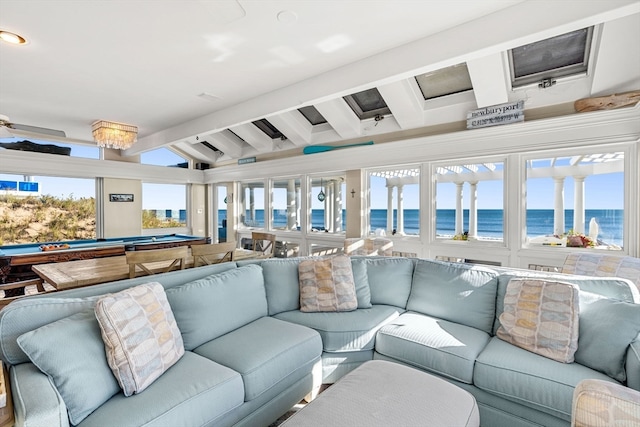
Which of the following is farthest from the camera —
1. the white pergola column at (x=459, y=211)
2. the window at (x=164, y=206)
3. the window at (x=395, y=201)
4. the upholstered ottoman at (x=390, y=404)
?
the window at (x=164, y=206)

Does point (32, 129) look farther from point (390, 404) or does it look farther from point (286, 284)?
point (390, 404)

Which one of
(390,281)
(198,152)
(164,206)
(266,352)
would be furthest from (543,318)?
(164,206)

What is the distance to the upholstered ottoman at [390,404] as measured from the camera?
128 centimetres

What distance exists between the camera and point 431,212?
13.7 feet

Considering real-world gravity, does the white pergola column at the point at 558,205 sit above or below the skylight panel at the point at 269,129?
below

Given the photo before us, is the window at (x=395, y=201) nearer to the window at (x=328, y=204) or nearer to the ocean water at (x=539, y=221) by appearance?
the ocean water at (x=539, y=221)

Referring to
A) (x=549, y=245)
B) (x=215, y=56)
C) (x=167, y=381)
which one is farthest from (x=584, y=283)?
(x=215, y=56)

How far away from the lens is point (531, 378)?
1.65 meters

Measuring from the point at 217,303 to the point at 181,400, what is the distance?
77 centimetres

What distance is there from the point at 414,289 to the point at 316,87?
7.55ft

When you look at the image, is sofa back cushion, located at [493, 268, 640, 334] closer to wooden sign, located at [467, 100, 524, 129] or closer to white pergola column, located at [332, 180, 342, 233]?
wooden sign, located at [467, 100, 524, 129]

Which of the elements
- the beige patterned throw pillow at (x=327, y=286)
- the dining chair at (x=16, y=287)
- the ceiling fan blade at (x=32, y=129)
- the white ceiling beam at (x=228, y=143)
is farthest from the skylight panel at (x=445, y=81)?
the ceiling fan blade at (x=32, y=129)

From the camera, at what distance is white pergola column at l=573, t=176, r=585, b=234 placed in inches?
128

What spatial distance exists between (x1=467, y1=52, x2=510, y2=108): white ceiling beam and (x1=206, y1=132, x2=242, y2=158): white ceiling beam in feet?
15.8
